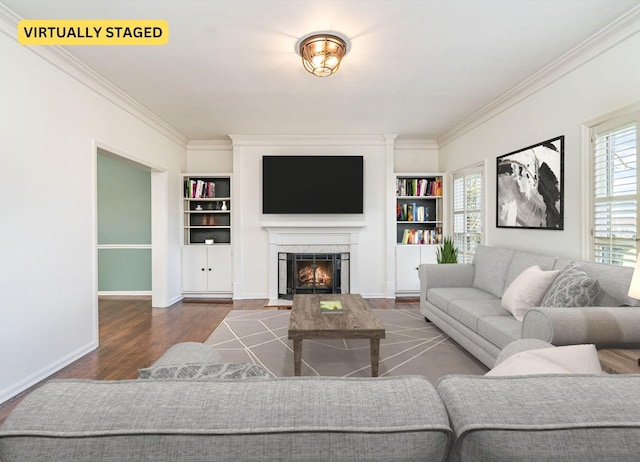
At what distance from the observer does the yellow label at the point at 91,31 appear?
7.39 feet

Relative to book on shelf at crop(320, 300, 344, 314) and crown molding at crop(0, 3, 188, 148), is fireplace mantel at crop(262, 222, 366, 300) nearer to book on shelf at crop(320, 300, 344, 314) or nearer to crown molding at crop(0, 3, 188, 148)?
book on shelf at crop(320, 300, 344, 314)

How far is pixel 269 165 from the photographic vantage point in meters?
4.92

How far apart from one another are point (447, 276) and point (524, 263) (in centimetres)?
85

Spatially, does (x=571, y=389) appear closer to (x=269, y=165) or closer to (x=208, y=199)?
(x=269, y=165)

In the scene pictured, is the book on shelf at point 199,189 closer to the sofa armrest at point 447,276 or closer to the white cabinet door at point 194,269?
the white cabinet door at point 194,269

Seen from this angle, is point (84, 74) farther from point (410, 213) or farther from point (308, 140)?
point (410, 213)

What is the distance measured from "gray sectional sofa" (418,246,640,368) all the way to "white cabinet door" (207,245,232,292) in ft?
Result: 9.75

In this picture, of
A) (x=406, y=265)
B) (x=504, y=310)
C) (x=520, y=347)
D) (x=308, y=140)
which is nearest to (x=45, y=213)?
(x=520, y=347)

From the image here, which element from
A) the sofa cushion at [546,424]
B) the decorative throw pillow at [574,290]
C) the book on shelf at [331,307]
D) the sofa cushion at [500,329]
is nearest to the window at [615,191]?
the decorative throw pillow at [574,290]

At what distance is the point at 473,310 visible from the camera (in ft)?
8.67

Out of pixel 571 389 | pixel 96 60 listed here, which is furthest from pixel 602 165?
pixel 96 60

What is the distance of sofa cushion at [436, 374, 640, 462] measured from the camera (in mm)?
536

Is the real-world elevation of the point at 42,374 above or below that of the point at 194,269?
below

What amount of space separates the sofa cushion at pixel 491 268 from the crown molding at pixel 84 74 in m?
4.28
